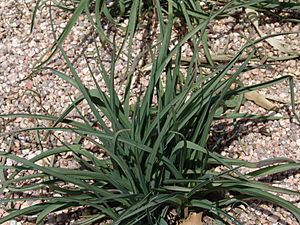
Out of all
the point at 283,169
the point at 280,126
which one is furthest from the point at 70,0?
the point at 283,169

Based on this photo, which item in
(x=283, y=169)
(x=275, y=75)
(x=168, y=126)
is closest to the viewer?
(x=168, y=126)

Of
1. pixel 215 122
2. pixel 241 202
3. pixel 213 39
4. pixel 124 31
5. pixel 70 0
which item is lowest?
pixel 241 202

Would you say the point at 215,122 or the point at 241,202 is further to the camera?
the point at 215,122

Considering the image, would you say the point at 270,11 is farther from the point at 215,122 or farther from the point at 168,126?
the point at 168,126

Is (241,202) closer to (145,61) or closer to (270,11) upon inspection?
(145,61)

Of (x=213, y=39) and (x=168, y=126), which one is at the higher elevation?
(x=213, y=39)

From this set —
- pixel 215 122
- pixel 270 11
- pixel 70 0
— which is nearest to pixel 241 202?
pixel 215 122

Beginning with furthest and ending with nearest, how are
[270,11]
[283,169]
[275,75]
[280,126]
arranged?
[270,11]
[275,75]
[280,126]
[283,169]
